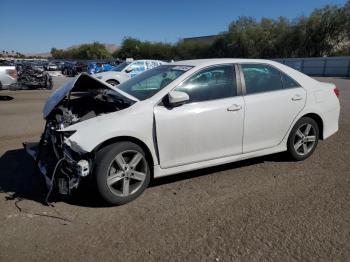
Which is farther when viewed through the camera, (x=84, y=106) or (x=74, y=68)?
(x=74, y=68)

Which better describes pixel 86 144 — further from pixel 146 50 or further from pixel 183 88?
pixel 146 50

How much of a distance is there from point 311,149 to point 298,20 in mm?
64497

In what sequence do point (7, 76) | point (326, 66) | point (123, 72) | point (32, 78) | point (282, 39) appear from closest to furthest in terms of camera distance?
point (7, 76) → point (123, 72) → point (32, 78) → point (326, 66) → point (282, 39)

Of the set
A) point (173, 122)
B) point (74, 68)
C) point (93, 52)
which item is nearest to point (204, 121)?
point (173, 122)

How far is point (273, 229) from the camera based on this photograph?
3.36 meters

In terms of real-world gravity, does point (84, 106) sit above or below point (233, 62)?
below

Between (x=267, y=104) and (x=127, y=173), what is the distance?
7.10ft

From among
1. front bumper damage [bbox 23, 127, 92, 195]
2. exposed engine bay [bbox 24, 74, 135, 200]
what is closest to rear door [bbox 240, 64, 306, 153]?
exposed engine bay [bbox 24, 74, 135, 200]

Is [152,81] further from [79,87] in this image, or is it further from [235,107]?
[235,107]

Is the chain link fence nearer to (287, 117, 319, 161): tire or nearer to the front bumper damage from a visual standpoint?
(287, 117, 319, 161): tire

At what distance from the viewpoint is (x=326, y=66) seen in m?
34.7

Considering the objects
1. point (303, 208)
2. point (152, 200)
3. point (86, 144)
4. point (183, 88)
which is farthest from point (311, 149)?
point (86, 144)

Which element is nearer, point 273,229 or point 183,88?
point 273,229

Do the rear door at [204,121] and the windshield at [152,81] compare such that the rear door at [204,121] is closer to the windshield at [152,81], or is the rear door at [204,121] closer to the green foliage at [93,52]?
the windshield at [152,81]
